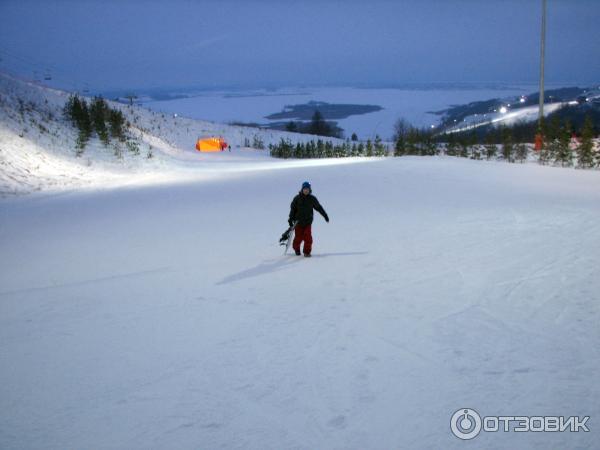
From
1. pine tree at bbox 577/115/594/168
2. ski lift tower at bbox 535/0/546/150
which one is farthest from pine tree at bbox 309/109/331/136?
pine tree at bbox 577/115/594/168

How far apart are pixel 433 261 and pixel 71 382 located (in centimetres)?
624

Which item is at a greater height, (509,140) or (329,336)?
(509,140)

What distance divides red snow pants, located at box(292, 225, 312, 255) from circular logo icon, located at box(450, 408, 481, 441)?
5.70m

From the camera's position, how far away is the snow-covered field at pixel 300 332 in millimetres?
3977

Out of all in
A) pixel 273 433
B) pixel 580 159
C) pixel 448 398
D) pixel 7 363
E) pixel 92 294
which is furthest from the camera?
pixel 580 159

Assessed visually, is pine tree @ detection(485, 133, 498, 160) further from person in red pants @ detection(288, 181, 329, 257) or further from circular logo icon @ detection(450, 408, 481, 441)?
circular logo icon @ detection(450, 408, 481, 441)

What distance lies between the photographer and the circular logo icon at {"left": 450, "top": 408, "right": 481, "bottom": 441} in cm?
375

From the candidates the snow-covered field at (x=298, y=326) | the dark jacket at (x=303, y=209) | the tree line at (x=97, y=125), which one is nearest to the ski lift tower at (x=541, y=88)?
the snow-covered field at (x=298, y=326)

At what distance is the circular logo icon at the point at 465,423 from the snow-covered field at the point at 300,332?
72mm

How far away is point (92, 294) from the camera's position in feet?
24.6

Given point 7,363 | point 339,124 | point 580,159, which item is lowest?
point 7,363

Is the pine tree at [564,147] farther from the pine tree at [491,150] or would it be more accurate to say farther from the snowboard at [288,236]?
the snowboard at [288,236]

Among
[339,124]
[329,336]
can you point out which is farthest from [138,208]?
[339,124]

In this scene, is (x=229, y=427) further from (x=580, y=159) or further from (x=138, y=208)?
(x=580, y=159)
